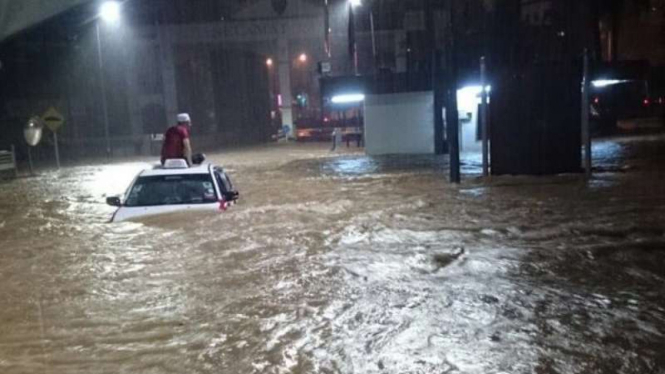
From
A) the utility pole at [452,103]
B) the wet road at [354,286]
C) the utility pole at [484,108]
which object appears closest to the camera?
the wet road at [354,286]

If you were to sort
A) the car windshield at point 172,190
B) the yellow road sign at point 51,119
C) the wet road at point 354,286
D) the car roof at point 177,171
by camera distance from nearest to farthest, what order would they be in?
the wet road at point 354,286 → the car windshield at point 172,190 → the car roof at point 177,171 → the yellow road sign at point 51,119

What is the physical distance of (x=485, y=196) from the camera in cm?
1191

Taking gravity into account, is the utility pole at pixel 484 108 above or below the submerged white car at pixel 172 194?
above

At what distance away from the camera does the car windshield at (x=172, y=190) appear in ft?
30.9

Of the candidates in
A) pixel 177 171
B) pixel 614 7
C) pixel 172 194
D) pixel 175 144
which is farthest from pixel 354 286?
pixel 614 7

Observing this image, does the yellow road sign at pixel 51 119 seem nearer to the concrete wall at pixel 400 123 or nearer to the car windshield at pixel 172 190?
the concrete wall at pixel 400 123

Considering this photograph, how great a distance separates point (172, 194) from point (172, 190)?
0.21ft

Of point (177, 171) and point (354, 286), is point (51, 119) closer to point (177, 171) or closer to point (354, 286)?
point (177, 171)

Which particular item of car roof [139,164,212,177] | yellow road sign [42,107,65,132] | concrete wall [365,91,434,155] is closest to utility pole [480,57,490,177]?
car roof [139,164,212,177]

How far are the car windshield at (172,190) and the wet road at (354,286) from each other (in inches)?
11.7

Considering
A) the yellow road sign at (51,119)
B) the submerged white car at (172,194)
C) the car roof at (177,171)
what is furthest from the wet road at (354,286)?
the yellow road sign at (51,119)

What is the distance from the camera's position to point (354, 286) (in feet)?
21.6

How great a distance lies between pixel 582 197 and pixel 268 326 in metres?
7.60

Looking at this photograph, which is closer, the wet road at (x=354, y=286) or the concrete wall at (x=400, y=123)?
the wet road at (x=354, y=286)
